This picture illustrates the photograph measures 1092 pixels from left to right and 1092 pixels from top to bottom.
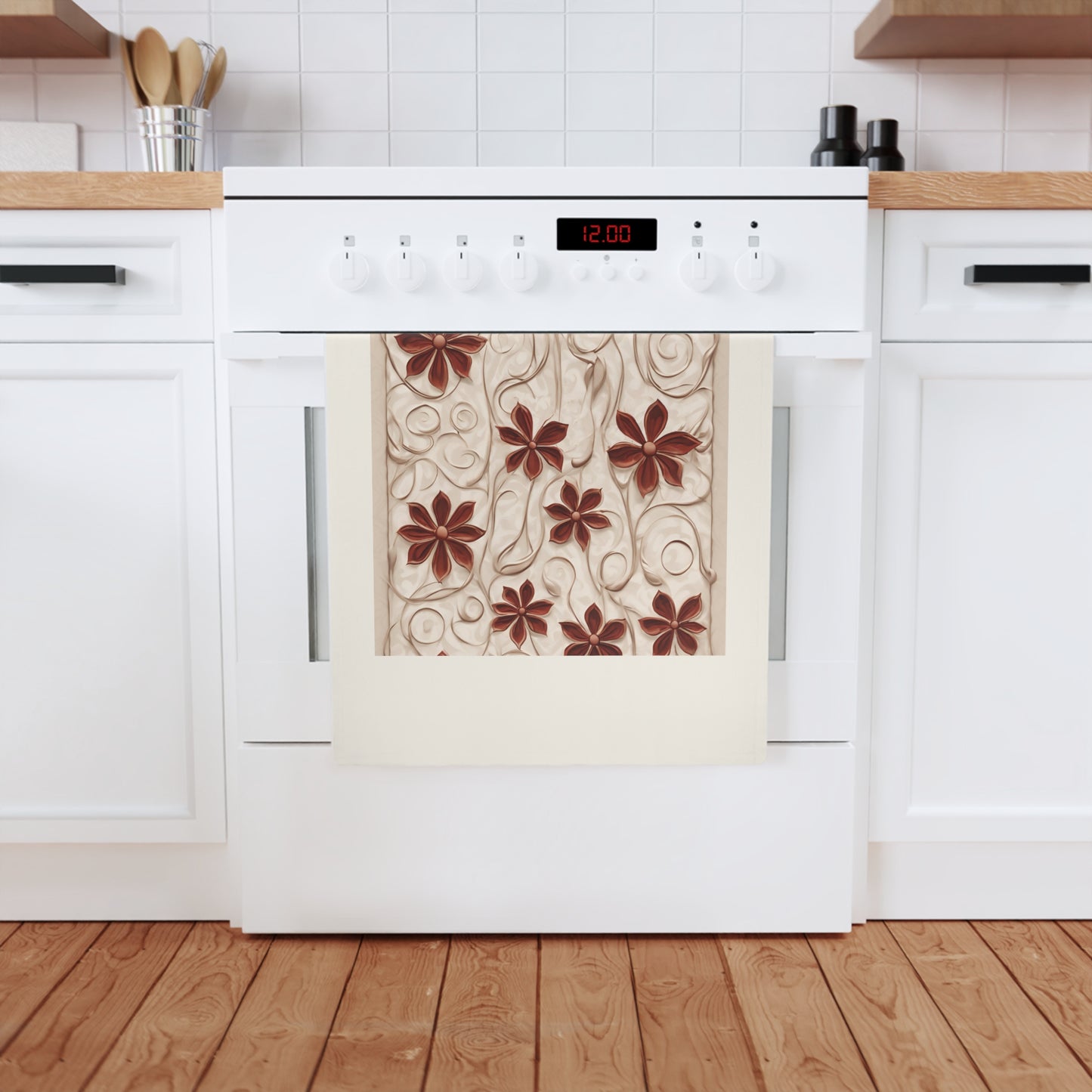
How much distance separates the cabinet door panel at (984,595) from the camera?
1.22 metres

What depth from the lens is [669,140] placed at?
1633mm

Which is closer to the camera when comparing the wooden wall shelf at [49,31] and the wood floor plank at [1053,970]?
the wood floor plank at [1053,970]

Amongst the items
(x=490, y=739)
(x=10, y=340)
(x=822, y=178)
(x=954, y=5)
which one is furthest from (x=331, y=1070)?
(x=954, y=5)

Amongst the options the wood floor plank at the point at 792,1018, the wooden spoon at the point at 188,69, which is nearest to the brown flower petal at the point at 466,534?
A: the wood floor plank at the point at 792,1018

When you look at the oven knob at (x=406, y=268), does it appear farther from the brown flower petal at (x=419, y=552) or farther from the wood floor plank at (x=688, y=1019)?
the wood floor plank at (x=688, y=1019)

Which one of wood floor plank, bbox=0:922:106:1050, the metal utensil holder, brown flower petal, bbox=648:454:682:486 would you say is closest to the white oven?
brown flower petal, bbox=648:454:682:486

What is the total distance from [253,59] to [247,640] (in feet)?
3.23

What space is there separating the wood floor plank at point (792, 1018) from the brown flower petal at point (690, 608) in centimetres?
41

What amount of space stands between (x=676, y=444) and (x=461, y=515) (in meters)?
0.25

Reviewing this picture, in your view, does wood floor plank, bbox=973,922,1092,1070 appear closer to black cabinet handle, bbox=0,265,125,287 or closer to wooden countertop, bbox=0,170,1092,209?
wooden countertop, bbox=0,170,1092,209

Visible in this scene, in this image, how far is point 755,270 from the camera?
1.15 m

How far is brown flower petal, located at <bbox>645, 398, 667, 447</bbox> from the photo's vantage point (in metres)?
1.14

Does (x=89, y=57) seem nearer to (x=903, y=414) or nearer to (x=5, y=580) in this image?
(x=5, y=580)

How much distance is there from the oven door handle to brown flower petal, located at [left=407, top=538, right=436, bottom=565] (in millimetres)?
708
